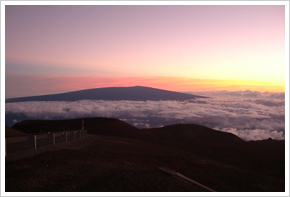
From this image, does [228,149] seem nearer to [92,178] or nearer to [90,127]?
[90,127]

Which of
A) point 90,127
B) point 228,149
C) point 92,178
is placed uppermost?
point 92,178

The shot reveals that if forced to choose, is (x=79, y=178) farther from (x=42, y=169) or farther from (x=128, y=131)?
(x=128, y=131)

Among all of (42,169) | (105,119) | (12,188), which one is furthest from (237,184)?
(105,119)

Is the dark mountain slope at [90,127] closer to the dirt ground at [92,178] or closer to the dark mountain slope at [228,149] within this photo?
the dark mountain slope at [228,149]

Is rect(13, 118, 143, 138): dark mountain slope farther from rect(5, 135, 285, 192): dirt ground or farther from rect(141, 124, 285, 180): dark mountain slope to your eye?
rect(5, 135, 285, 192): dirt ground

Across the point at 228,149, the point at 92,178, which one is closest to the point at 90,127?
the point at 228,149

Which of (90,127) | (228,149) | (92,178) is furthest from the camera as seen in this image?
(90,127)

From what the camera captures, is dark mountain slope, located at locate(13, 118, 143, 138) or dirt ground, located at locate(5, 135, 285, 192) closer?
dirt ground, located at locate(5, 135, 285, 192)

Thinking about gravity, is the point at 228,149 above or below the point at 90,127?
below

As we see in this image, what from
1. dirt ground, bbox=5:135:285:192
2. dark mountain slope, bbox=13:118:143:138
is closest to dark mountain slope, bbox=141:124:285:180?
dark mountain slope, bbox=13:118:143:138

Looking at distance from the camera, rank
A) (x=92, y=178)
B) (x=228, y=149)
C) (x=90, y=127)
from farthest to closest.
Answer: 1. (x=90, y=127)
2. (x=228, y=149)
3. (x=92, y=178)

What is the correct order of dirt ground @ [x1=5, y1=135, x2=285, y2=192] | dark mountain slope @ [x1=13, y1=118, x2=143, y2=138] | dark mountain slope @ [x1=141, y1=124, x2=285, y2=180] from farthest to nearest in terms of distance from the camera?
dark mountain slope @ [x1=13, y1=118, x2=143, y2=138]
dark mountain slope @ [x1=141, y1=124, x2=285, y2=180]
dirt ground @ [x1=5, y1=135, x2=285, y2=192]
